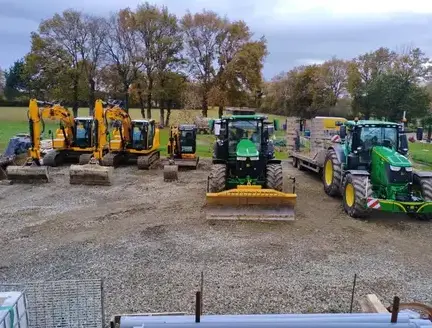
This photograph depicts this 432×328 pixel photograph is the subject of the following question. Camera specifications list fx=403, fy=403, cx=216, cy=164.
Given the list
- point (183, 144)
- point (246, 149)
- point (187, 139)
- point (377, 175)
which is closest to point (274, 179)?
point (246, 149)

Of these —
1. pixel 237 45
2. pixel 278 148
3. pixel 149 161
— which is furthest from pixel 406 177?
pixel 237 45

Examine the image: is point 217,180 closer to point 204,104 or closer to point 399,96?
point 399,96

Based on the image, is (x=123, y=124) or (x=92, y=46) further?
(x=92, y=46)

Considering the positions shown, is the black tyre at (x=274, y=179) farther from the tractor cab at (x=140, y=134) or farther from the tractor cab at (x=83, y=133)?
the tractor cab at (x=83, y=133)

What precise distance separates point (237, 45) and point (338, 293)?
31.5 metres

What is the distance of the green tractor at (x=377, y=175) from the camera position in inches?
326

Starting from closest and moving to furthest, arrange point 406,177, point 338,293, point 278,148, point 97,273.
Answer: point 338,293
point 97,273
point 406,177
point 278,148

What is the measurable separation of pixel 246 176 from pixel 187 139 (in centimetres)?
581

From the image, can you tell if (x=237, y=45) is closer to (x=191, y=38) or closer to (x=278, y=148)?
(x=191, y=38)

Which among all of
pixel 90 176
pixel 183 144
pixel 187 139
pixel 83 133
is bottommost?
pixel 90 176

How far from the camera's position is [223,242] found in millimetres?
7090

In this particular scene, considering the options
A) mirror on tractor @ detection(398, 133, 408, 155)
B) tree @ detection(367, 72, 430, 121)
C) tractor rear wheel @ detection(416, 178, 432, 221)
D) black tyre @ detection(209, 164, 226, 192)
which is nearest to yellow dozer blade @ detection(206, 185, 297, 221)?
black tyre @ detection(209, 164, 226, 192)

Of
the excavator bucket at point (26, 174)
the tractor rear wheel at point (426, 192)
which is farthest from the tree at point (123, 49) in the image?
the tractor rear wheel at point (426, 192)

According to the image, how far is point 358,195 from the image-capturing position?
27.4 ft
